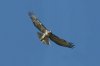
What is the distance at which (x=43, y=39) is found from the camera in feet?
133

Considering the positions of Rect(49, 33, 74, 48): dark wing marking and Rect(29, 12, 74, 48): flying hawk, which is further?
Rect(49, 33, 74, 48): dark wing marking

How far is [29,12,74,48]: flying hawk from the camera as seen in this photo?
40.7m

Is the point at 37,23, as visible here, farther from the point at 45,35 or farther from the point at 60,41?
the point at 60,41

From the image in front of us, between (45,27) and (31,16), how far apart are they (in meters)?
2.64

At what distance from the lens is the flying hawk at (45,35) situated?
40688mm

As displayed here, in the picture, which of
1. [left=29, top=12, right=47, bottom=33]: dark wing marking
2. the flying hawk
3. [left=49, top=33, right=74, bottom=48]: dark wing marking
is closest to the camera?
the flying hawk

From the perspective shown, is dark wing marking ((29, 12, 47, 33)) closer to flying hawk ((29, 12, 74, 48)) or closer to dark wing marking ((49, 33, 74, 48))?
flying hawk ((29, 12, 74, 48))

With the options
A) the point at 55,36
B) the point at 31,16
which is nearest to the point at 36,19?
the point at 31,16

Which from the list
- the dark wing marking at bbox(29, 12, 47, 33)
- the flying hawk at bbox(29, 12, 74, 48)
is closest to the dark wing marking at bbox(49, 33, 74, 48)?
the flying hawk at bbox(29, 12, 74, 48)

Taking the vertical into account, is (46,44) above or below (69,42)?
below

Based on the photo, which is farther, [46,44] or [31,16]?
[31,16]

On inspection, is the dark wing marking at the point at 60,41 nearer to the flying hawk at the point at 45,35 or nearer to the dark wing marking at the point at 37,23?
the flying hawk at the point at 45,35

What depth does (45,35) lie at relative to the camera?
41188 mm

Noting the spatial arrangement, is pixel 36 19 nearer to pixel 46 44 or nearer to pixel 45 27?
pixel 45 27
